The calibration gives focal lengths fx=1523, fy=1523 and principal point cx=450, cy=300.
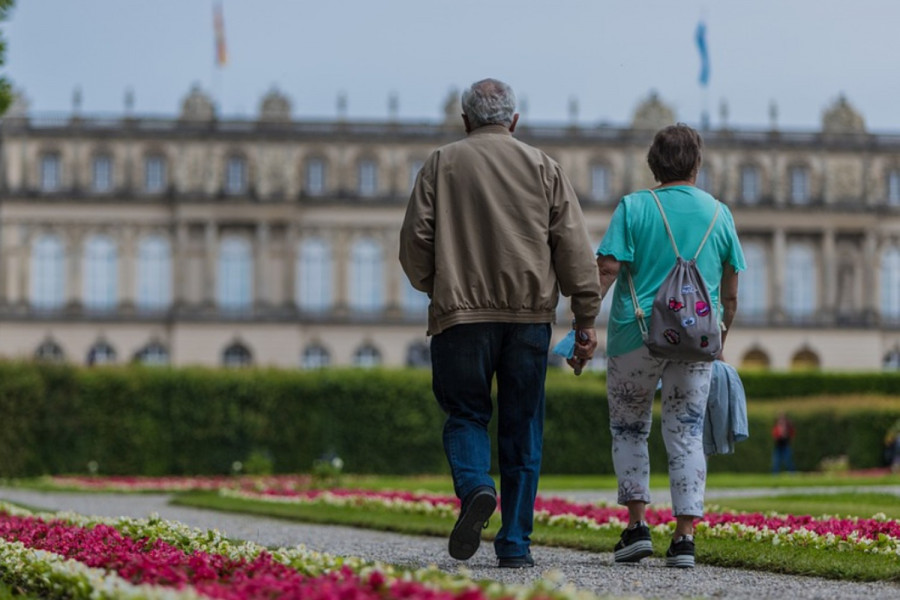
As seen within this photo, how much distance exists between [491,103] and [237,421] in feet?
74.9

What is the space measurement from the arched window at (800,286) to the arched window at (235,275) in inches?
938

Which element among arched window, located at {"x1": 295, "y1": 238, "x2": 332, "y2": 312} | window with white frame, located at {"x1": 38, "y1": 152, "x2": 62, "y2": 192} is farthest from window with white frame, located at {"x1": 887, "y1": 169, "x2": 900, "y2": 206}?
window with white frame, located at {"x1": 38, "y1": 152, "x2": 62, "y2": 192}

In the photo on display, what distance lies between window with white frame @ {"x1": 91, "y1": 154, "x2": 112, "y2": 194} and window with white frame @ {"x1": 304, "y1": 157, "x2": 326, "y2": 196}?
870 centimetres

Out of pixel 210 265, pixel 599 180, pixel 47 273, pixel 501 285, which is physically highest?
pixel 599 180

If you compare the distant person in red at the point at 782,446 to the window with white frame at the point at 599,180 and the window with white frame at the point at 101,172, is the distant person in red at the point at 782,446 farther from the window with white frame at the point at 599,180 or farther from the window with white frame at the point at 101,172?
the window with white frame at the point at 101,172

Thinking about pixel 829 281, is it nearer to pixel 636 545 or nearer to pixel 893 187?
pixel 893 187

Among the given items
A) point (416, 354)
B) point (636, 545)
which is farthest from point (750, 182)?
point (636, 545)

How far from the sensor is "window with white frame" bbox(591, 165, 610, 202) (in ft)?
226

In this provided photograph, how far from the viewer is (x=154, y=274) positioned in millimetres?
66312

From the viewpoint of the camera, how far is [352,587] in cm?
548

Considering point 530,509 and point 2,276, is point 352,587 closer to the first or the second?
point 530,509

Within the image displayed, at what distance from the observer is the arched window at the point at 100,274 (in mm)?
65562

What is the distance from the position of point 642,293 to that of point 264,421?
22806mm

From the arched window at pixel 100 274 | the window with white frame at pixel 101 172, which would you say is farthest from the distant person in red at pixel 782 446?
the window with white frame at pixel 101 172
